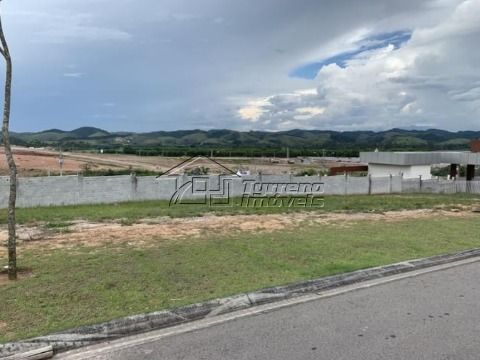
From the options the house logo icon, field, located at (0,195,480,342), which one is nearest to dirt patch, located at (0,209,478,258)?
field, located at (0,195,480,342)

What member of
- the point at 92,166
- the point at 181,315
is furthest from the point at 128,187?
the point at 92,166

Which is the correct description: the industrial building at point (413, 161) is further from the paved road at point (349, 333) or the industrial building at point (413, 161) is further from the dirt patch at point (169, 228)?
the paved road at point (349, 333)

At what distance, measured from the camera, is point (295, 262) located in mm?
6887

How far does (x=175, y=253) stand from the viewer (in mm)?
7504

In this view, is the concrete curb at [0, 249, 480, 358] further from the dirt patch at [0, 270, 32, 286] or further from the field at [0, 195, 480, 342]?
the dirt patch at [0, 270, 32, 286]

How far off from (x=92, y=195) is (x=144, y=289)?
12.3 meters

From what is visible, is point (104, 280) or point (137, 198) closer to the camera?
point (104, 280)

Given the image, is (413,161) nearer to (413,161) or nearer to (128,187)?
(413,161)

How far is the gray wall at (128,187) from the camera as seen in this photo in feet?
50.2

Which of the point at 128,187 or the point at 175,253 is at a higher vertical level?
the point at 128,187

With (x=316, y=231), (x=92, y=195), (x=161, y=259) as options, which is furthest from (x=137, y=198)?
(x=161, y=259)

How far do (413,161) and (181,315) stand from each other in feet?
110

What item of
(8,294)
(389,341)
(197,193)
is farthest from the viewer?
(197,193)

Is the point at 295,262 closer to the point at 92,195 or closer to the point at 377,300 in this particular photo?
the point at 377,300
